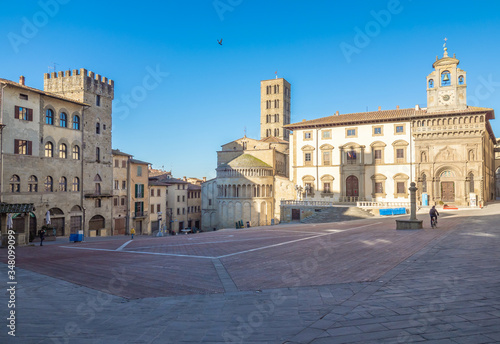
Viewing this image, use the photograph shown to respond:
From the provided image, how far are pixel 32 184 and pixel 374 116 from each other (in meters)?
43.1

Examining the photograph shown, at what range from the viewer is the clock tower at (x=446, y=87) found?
148 ft

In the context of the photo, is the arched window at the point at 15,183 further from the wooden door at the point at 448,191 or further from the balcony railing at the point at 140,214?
the wooden door at the point at 448,191

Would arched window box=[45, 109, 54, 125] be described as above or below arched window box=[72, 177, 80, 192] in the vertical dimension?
above

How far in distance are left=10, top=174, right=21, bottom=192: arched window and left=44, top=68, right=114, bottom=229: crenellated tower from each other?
318 inches

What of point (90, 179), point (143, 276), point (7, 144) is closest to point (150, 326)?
point (143, 276)

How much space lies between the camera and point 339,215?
4441cm

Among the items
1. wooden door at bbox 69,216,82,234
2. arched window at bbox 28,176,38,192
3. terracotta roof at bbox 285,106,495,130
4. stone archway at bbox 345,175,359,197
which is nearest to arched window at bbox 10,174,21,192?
arched window at bbox 28,176,38,192

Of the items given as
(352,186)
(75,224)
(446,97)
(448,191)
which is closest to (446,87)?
(446,97)

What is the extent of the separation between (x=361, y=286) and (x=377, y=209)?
36.5 metres

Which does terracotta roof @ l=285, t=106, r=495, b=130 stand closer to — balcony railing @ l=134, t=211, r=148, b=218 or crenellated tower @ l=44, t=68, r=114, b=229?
balcony railing @ l=134, t=211, r=148, b=218

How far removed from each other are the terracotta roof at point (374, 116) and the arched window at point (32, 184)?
115 ft

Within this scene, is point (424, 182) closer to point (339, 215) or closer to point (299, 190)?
point (339, 215)

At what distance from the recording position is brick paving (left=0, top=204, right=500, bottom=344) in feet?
21.9

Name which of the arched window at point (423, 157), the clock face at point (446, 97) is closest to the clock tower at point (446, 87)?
the clock face at point (446, 97)
